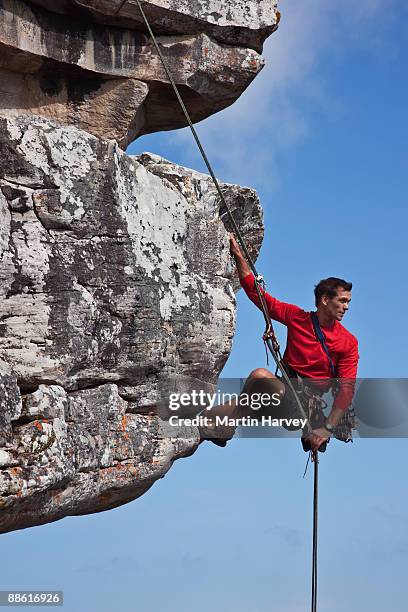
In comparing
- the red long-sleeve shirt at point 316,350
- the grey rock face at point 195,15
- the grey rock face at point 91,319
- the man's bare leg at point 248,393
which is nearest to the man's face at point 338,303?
the red long-sleeve shirt at point 316,350

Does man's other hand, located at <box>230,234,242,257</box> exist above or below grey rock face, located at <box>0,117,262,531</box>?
above

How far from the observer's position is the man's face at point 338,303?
39.0ft

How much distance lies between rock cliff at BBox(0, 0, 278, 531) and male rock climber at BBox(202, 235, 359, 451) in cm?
63

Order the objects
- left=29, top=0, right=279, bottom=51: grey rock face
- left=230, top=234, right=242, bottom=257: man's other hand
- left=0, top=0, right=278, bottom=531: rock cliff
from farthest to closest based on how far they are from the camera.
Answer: left=230, top=234, right=242, bottom=257: man's other hand → left=29, top=0, right=279, bottom=51: grey rock face → left=0, top=0, right=278, bottom=531: rock cliff

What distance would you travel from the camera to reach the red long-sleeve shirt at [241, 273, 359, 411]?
11922 mm

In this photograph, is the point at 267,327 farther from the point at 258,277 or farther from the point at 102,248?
the point at 102,248

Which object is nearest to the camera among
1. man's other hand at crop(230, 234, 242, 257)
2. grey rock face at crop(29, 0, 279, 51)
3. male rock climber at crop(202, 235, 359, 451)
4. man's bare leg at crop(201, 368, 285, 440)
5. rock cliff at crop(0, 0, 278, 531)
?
rock cliff at crop(0, 0, 278, 531)

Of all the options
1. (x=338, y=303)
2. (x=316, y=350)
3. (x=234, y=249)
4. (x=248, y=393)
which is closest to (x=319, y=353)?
(x=316, y=350)

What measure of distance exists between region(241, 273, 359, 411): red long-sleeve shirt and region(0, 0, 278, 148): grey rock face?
2601 millimetres

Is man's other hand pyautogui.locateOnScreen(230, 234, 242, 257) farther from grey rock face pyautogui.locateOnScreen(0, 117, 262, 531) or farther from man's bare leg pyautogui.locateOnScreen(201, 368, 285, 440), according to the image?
man's bare leg pyautogui.locateOnScreen(201, 368, 285, 440)

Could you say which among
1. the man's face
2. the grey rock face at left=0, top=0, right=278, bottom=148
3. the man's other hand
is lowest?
the man's face

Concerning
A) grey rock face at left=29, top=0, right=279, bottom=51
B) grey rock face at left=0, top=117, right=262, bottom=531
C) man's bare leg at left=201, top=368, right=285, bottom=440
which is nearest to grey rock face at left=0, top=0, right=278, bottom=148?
grey rock face at left=29, top=0, right=279, bottom=51

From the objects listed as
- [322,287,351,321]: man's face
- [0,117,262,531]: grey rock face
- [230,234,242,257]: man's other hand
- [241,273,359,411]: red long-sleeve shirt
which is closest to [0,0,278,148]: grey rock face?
[0,117,262,531]: grey rock face

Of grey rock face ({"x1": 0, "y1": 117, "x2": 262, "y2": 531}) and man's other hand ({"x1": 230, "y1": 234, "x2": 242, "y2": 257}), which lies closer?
grey rock face ({"x1": 0, "y1": 117, "x2": 262, "y2": 531})
